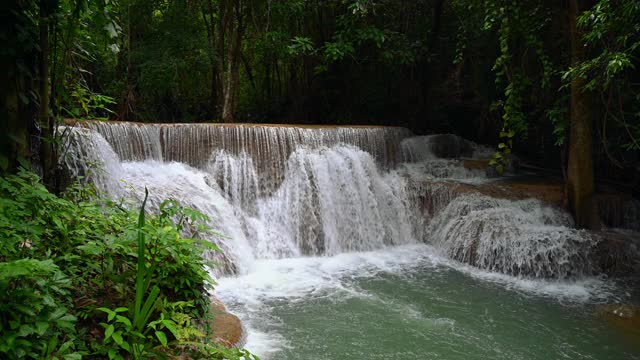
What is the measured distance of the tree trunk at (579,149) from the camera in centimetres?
701

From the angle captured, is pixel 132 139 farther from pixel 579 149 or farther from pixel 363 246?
pixel 579 149

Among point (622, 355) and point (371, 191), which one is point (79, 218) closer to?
point (622, 355)

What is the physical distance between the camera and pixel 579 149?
7.40 metres

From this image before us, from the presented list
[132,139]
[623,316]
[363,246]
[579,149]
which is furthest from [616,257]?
[132,139]

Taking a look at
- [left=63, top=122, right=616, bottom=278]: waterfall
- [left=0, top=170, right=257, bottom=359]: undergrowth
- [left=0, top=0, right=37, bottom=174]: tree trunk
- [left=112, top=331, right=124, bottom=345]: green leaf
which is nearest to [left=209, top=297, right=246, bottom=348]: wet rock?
[left=0, top=170, right=257, bottom=359]: undergrowth

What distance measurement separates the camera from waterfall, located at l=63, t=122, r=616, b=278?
6.65 metres

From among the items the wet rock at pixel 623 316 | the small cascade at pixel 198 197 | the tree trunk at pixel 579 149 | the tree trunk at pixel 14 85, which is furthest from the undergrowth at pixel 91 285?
the tree trunk at pixel 579 149

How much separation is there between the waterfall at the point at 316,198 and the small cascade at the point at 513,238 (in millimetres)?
16

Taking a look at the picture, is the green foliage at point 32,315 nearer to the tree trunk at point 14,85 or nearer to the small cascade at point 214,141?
the tree trunk at point 14,85

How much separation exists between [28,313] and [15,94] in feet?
6.30

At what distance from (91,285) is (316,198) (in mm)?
5656

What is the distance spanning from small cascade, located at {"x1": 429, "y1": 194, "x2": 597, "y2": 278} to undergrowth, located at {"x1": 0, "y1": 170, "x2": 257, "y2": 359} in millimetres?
5359

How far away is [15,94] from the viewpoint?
10.5 feet

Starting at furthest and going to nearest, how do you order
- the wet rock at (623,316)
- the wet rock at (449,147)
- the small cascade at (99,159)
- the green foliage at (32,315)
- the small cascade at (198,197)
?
1. the wet rock at (449,147)
2. the small cascade at (198,197)
3. the small cascade at (99,159)
4. the wet rock at (623,316)
5. the green foliage at (32,315)
